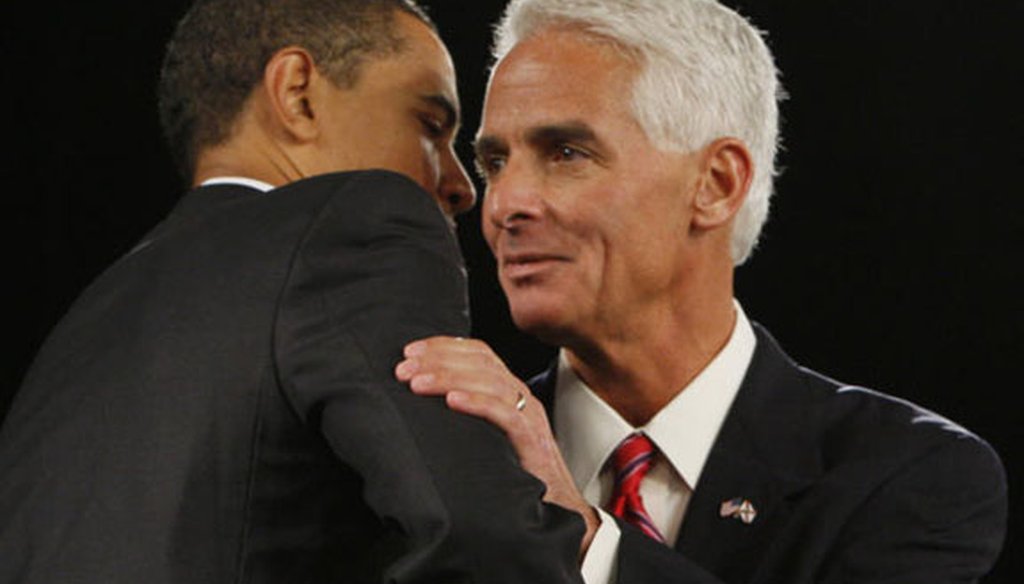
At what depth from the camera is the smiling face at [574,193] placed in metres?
1.82

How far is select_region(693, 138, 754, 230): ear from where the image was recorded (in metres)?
1.90

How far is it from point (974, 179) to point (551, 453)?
2.31 m

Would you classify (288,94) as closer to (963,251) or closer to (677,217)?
(677,217)

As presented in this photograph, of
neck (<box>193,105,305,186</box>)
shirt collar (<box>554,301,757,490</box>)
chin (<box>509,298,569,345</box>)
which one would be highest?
neck (<box>193,105,305,186</box>)

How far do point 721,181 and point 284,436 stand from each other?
796 millimetres

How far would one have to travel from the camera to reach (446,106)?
181 centimetres

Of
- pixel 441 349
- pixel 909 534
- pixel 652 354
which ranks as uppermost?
pixel 441 349

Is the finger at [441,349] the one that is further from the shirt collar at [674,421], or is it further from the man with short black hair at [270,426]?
the shirt collar at [674,421]

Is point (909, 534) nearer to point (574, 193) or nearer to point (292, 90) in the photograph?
point (574, 193)

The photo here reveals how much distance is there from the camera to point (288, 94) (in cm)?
168

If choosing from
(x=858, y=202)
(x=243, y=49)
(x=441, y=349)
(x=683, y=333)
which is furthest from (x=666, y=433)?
(x=858, y=202)

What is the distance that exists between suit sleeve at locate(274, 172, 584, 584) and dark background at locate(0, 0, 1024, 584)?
7.42 ft

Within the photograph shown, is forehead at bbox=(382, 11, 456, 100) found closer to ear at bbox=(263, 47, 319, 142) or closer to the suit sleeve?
ear at bbox=(263, 47, 319, 142)

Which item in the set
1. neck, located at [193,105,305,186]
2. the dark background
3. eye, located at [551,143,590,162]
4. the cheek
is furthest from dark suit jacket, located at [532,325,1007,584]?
the dark background
